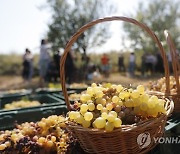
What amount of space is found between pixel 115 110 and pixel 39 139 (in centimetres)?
44

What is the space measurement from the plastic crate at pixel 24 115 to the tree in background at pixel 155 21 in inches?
612

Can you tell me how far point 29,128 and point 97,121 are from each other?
546 millimetres

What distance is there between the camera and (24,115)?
7.29 feet

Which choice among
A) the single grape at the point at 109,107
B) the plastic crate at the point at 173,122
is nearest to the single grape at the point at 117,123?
the single grape at the point at 109,107

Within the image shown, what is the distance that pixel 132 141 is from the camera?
115 cm

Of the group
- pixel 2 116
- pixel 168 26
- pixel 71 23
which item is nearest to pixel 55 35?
pixel 71 23

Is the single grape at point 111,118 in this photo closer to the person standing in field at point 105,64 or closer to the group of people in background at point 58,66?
the group of people in background at point 58,66

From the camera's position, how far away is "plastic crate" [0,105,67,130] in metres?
2.12

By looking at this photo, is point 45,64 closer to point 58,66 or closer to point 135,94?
point 58,66

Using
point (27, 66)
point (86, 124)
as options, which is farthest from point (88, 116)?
point (27, 66)

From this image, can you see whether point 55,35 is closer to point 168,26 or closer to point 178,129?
point 168,26

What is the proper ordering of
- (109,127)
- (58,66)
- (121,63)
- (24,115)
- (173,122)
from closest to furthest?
(109,127) → (173,122) → (24,115) → (58,66) → (121,63)

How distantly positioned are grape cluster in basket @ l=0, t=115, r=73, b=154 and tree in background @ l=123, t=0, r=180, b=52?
16.4 m

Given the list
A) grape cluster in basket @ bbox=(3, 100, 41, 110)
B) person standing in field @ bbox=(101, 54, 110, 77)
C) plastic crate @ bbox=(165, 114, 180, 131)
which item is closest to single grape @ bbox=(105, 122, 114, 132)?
plastic crate @ bbox=(165, 114, 180, 131)
